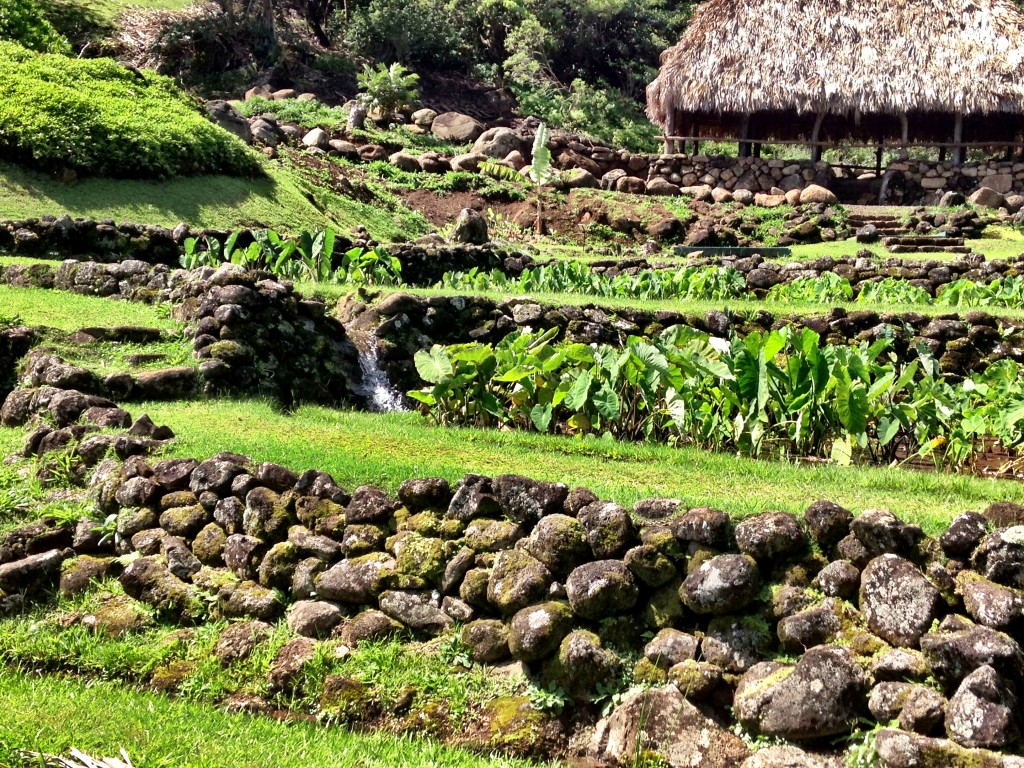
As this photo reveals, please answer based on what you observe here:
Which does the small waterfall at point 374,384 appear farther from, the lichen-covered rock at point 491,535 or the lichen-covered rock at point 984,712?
the lichen-covered rock at point 984,712

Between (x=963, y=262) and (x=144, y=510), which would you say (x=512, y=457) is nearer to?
(x=144, y=510)

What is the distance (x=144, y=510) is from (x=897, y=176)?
22.2 m

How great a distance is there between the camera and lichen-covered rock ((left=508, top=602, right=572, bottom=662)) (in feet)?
15.5

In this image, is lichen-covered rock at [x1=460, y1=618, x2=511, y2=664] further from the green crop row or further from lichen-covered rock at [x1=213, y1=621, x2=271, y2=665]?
the green crop row

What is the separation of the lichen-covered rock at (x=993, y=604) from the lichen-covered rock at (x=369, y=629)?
A: 2.53 metres

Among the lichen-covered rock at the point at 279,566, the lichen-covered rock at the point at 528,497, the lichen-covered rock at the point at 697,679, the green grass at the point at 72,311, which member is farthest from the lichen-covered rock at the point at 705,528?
the green grass at the point at 72,311

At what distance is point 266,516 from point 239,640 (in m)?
0.69

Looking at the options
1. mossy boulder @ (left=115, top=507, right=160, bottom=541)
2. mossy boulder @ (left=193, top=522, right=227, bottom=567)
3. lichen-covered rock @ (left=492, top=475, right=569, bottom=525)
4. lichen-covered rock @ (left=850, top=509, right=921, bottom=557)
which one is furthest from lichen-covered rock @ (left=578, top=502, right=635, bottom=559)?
mossy boulder @ (left=115, top=507, right=160, bottom=541)

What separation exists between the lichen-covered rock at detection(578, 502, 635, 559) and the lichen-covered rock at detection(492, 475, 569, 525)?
227mm

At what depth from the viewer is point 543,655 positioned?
4.73 m

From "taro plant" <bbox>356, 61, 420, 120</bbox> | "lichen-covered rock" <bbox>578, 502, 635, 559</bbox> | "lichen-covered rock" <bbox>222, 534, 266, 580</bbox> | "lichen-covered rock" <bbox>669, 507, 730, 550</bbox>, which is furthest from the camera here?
"taro plant" <bbox>356, 61, 420, 120</bbox>

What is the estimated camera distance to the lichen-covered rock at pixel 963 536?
4270 mm

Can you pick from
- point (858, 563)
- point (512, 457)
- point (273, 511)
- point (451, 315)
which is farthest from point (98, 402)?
point (858, 563)

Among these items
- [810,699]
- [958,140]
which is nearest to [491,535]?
[810,699]
